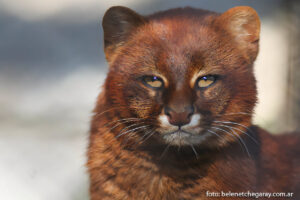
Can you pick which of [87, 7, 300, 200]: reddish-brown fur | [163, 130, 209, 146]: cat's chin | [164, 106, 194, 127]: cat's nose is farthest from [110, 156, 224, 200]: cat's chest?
[164, 106, 194, 127]: cat's nose

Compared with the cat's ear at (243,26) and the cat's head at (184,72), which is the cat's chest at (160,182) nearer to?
the cat's head at (184,72)

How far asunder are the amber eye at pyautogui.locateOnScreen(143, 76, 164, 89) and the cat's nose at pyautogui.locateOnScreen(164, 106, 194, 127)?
12 cm

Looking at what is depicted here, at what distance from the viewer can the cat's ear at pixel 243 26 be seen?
4.88 feet

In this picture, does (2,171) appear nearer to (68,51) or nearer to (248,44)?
(68,51)

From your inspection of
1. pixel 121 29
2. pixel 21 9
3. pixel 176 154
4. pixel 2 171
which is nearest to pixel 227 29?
pixel 121 29

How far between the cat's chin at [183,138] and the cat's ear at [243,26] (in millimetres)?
440

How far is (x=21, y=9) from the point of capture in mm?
1688

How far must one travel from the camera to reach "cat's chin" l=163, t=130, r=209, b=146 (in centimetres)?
136

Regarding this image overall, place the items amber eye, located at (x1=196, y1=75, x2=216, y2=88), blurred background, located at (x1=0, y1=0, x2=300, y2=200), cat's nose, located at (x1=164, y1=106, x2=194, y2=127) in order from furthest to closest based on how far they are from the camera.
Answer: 1. blurred background, located at (x1=0, y1=0, x2=300, y2=200)
2. amber eye, located at (x1=196, y1=75, x2=216, y2=88)
3. cat's nose, located at (x1=164, y1=106, x2=194, y2=127)

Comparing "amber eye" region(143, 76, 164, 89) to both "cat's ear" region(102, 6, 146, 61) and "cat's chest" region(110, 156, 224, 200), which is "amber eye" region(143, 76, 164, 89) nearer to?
"cat's ear" region(102, 6, 146, 61)

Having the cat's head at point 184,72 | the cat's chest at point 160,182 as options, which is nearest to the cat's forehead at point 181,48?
the cat's head at point 184,72

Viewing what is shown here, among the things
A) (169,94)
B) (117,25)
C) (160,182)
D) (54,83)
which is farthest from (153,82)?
(54,83)

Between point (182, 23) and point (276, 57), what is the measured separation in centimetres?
65

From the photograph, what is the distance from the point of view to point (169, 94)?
4.47 feet
